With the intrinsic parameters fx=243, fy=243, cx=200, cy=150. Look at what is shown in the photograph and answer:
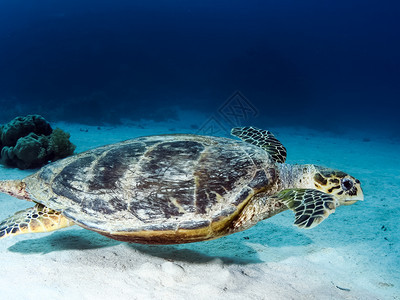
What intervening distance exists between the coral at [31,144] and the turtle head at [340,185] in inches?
235

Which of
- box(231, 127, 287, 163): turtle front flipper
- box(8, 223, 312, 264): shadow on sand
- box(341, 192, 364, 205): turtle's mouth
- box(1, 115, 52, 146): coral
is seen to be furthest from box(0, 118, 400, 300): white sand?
box(1, 115, 52, 146): coral

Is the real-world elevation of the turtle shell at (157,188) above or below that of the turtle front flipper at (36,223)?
above

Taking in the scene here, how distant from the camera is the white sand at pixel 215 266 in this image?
1968 mm

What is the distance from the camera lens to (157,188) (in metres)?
2.26

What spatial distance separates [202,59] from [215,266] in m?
62.2

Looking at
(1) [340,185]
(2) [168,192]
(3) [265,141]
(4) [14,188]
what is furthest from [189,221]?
(3) [265,141]

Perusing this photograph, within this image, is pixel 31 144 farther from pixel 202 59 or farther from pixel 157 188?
pixel 202 59

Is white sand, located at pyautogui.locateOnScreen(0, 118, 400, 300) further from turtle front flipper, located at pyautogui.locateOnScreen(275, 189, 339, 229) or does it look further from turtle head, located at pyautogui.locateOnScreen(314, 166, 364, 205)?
turtle head, located at pyautogui.locateOnScreen(314, 166, 364, 205)

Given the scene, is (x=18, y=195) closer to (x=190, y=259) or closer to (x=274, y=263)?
(x=190, y=259)

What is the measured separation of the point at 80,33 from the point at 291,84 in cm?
4442

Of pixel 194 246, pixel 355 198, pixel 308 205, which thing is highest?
pixel 355 198

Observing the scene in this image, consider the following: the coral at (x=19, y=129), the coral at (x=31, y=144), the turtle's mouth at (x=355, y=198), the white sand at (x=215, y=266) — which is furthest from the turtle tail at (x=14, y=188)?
the coral at (x=19, y=129)

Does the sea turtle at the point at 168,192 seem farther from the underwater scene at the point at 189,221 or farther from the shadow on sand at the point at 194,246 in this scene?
the shadow on sand at the point at 194,246

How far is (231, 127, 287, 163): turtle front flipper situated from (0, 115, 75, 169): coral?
4.61m
